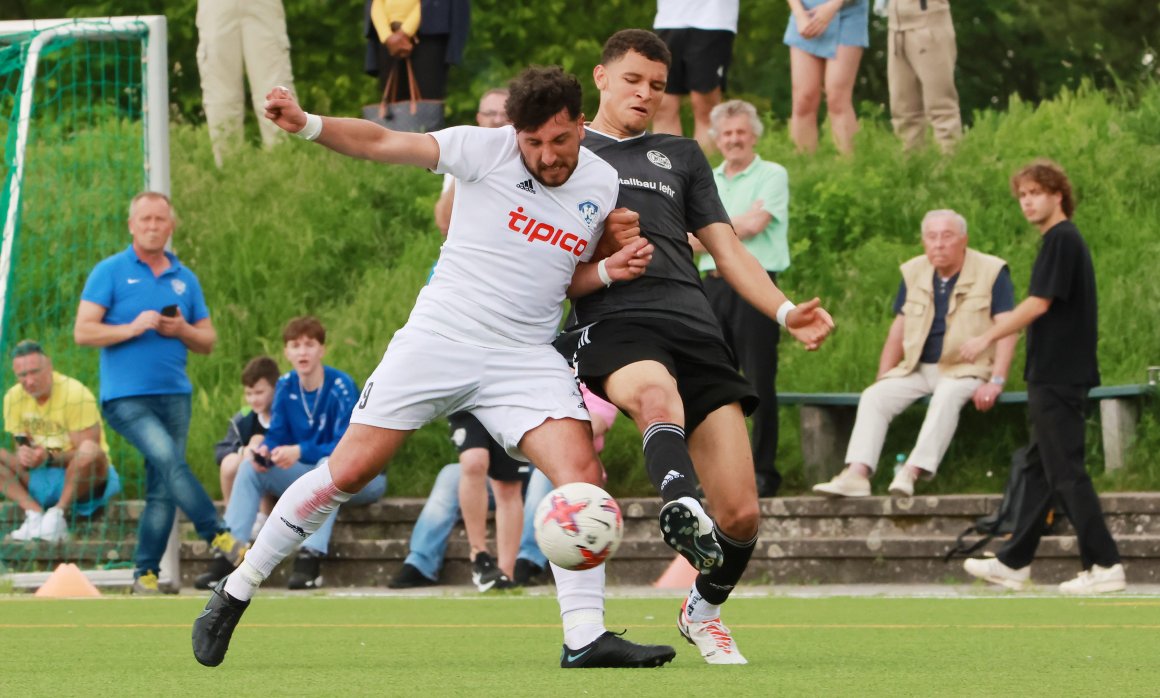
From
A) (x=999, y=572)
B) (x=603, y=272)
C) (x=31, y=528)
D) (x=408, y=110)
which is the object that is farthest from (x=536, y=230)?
(x=408, y=110)

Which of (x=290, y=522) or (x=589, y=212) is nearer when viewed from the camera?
(x=589, y=212)

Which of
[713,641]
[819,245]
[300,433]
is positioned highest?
[819,245]

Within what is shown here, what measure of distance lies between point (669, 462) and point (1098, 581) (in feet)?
17.2

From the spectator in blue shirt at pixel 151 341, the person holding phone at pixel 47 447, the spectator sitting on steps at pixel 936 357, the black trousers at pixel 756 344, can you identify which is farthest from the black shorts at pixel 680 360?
the person holding phone at pixel 47 447

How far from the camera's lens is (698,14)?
A: 15.2 m

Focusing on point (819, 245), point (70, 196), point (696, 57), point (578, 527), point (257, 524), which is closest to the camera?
Answer: point (578, 527)

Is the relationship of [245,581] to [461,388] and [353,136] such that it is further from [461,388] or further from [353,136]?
[353,136]

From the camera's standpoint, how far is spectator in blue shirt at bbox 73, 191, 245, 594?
457 inches

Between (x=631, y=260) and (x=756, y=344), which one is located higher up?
(x=631, y=260)

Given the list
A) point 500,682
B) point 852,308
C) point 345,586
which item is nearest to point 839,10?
point 852,308

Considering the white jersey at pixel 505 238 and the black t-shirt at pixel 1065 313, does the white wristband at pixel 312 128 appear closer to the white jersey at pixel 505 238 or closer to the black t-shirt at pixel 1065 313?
the white jersey at pixel 505 238

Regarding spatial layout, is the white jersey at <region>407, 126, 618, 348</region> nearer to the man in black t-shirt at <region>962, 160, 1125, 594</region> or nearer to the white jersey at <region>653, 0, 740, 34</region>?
the man in black t-shirt at <region>962, 160, 1125, 594</region>

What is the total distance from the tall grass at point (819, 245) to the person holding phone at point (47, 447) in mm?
1538

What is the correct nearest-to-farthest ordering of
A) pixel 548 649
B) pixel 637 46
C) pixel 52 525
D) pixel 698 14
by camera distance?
pixel 637 46 < pixel 548 649 < pixel 52 525 < pixel 698 14
